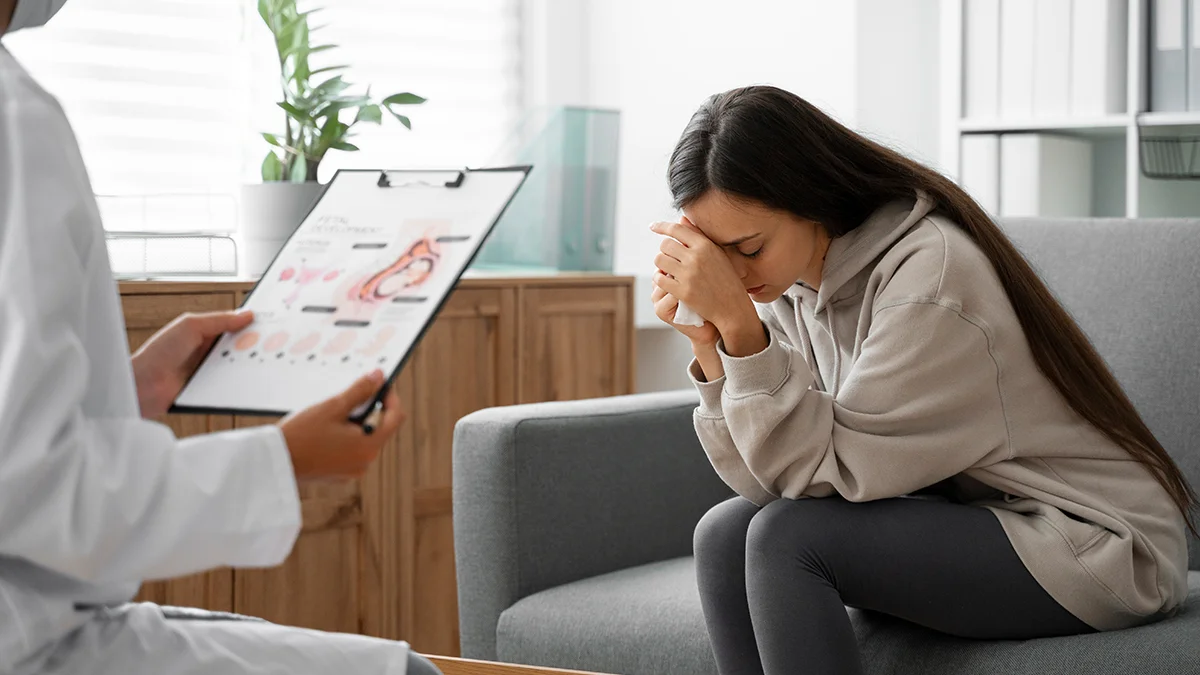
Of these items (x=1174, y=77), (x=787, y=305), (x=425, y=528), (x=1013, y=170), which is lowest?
(x=425, y=528)

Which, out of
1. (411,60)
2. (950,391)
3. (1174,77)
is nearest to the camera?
(950,391)

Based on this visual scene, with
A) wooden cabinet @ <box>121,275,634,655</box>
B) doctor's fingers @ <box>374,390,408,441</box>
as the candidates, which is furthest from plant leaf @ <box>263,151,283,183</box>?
doctor's fingers @ <box>374,390,408,441</box>

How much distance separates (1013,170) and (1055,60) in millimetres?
210

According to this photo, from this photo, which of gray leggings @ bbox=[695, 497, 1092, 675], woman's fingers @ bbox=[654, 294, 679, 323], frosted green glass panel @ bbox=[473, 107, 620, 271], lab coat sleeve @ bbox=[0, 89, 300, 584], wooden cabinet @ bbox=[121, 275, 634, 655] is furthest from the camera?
frosted green glass panel @ bbox=[473, 107, 620, 271]

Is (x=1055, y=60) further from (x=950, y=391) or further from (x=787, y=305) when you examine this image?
(x=950, y=391)

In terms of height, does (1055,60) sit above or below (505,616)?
above

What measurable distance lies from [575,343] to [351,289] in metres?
1.57

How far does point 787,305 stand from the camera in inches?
65.9

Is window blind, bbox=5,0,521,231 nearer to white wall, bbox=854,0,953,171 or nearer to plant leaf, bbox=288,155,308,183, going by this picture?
plant leaf, bbox=288,155,308,183

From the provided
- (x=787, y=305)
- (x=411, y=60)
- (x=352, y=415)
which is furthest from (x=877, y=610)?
(x=411, y=60)

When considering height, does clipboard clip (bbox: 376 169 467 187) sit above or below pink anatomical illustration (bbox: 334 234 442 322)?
above

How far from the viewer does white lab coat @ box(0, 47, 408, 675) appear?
77 centimetres

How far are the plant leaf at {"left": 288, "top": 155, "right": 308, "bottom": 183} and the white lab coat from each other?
4.96 ft

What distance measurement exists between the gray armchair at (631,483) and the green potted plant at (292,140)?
68 centimetres
